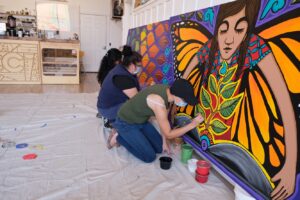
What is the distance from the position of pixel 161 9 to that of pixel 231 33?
1957mm

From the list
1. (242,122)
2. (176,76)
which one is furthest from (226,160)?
(176,76)

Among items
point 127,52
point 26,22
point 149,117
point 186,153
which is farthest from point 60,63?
point 186,153

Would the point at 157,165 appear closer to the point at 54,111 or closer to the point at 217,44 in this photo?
the point at 217,44

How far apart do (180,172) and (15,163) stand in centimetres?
143

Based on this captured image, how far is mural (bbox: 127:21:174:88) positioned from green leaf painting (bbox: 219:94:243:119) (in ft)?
2.98

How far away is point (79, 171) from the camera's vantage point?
6.27 ft

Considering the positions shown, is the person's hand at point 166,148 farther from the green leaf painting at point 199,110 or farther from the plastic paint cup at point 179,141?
the green leaf painting at point 199,110

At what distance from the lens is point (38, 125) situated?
110 inches

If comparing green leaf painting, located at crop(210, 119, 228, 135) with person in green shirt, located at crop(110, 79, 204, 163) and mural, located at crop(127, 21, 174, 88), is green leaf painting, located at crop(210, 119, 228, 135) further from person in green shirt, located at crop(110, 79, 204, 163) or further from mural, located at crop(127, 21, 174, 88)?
mural, located at crop(127, 21, 174, 88)

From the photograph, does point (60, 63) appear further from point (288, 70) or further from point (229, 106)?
point (288, 70)

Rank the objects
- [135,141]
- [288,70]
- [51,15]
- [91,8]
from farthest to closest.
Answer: [91,8] → [51,15] → [135,141] → [288,70]

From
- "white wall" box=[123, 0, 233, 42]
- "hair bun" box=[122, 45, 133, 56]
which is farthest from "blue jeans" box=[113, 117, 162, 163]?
"white wall" box=[123, 0, 233, 42]

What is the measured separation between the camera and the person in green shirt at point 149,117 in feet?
5.72

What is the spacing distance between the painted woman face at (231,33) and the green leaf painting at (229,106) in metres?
0.32
